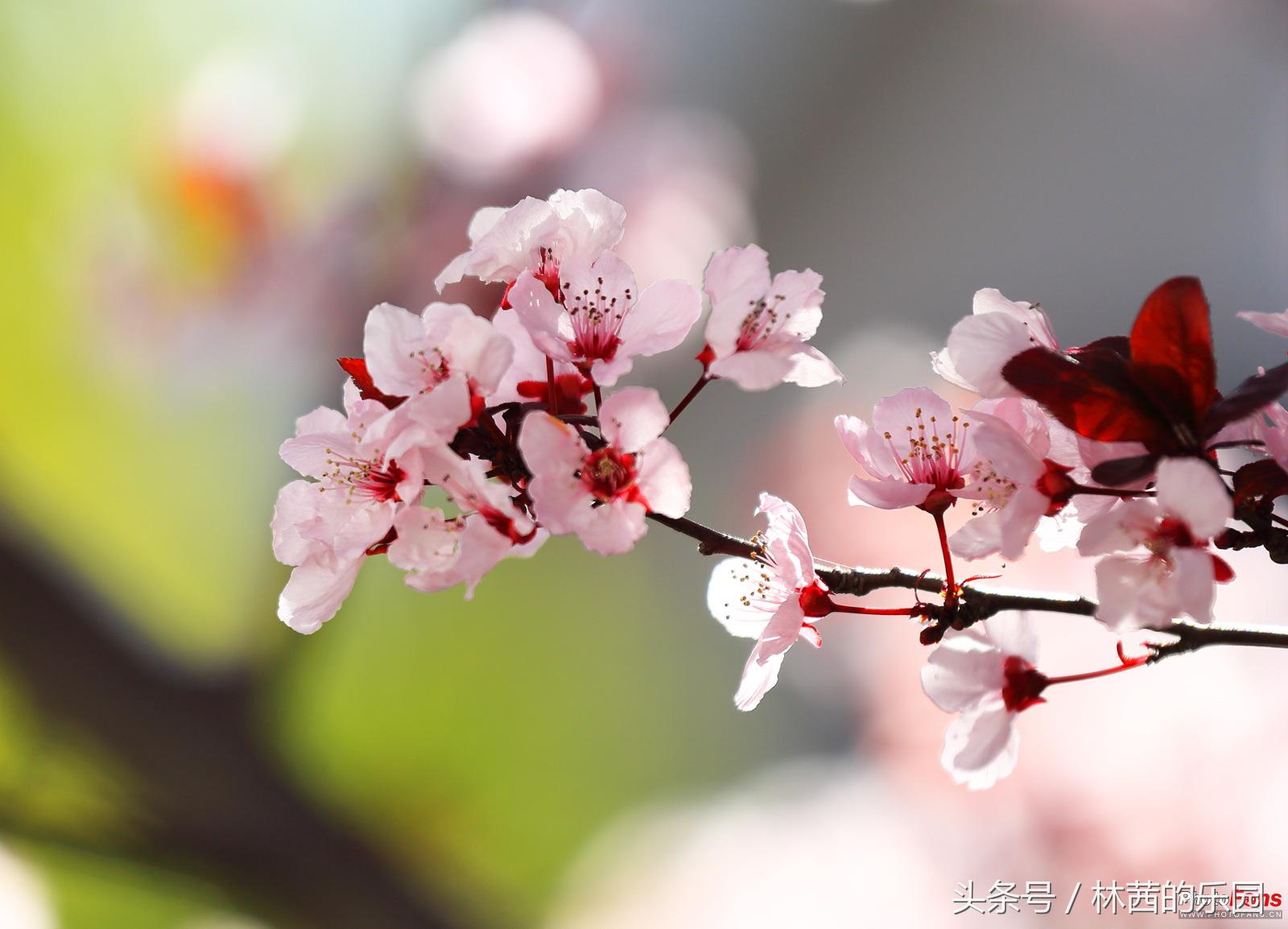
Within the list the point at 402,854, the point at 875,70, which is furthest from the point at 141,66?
the point at 402,854

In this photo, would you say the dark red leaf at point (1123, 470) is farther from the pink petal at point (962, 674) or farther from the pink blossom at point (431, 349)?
the pink blossom at point (431, 349)

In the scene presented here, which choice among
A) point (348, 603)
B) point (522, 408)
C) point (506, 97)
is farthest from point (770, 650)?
point (348, 603)

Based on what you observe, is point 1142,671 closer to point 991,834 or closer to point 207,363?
point 991,834

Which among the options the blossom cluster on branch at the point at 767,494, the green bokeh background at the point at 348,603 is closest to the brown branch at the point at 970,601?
the blossom cluster on branch at the point at 767,494

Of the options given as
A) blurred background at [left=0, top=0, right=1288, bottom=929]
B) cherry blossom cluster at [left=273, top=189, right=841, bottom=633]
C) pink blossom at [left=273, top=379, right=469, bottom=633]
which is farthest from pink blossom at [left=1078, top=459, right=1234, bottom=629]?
blurred background at [left=0, top=0, right=1288, bottom=929]

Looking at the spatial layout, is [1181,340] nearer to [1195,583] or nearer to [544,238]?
[1195,583]
